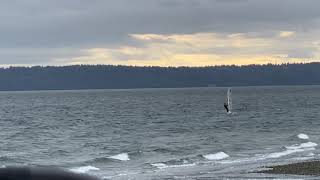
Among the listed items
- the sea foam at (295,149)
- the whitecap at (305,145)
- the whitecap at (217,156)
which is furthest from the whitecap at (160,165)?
the whitecap at (305,145)

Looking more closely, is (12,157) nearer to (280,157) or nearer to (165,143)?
(165,143)

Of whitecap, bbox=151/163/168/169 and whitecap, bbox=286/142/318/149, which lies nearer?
whitecap, bbox=151/163/168/169

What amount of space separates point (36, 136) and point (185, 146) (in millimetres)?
22578

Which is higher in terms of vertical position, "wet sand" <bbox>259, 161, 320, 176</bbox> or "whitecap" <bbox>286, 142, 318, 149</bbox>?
"wet sand" <bbox>259, 161, 320, 176</bbox>

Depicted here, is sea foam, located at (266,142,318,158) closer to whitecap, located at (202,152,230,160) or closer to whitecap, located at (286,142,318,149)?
whitecap, located at (286,142,318,149)

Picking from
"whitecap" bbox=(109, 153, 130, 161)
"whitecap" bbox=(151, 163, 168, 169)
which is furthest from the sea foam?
"whitecap" bbox=(109, 153, 130, 161)

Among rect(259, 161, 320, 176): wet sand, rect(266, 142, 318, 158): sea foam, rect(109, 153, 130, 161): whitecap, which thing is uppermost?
rect(259, 161, 320, 176): wet sand

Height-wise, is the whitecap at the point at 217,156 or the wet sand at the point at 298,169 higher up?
the wet sand at the point at 298,169

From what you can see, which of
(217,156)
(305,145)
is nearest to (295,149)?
(305,145)

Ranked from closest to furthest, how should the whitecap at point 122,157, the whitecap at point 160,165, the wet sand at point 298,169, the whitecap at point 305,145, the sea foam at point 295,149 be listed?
the wet sand at point 298,169 < the whitecap at point 160,165 < the sea foam at point 295,149 < the whitecap at point 122,157 < the whitecap at point 305,145

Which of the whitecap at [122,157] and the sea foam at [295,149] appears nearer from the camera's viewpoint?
the sea foam at [295,149]

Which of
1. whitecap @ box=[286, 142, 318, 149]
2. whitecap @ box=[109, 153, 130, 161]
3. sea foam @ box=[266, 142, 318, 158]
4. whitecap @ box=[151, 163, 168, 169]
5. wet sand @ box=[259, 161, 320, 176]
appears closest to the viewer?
wet sand @ box=[259, 161, 320, 176]

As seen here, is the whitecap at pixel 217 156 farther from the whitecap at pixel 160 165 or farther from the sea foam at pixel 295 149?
the whitecap at pixel 160 165

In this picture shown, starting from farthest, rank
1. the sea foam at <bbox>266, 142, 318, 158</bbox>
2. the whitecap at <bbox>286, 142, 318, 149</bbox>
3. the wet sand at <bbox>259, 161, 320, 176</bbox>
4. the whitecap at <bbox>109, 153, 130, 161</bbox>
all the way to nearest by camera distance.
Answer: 1. the whitecap at <bbox>286, 142, 318, 149</bbox>
2. the whitecap at <bbox>109, 153, 130, 161</bbox>
3. the sea foam at <bbox>266, 142, 318, 158</bbox>
4. the wet sand at <bbox>259, 161, 320, 176</bbox>
